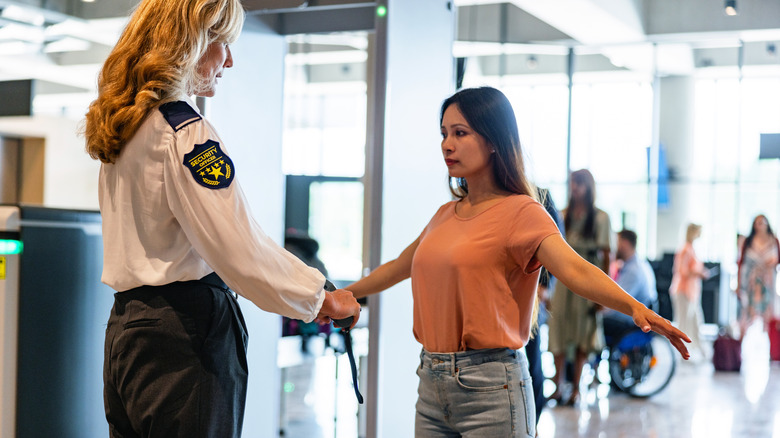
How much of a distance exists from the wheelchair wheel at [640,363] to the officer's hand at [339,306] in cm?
478

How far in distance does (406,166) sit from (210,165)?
1.34m

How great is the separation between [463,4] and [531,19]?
1206 mm

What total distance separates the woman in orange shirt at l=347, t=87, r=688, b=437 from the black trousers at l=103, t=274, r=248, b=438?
1.56ft

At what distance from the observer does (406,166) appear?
9.12ft

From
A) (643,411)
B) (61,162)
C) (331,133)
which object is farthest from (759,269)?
(331,133)

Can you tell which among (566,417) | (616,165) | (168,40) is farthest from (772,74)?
(168,40)

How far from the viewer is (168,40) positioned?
1534mm

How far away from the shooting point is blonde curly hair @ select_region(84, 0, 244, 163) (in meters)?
1.51

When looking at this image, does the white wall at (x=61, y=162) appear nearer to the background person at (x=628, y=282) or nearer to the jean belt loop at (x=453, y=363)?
the jean belt loop at (x=453, y=363)

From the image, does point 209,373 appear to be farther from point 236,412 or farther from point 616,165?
point 616,165

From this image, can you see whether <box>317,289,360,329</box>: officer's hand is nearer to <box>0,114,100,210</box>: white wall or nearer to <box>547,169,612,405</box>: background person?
<box>0,114,100,210</box>: white wall

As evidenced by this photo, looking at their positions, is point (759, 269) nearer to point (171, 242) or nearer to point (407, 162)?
point (407, 162)

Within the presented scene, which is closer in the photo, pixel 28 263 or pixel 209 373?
pixel 209 373

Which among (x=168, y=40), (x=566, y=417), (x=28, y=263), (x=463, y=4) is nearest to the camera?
(x=168, y=40)
